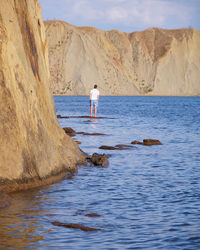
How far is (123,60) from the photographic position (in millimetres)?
129625

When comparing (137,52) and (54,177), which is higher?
(137,52)

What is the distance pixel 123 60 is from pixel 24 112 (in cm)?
12155

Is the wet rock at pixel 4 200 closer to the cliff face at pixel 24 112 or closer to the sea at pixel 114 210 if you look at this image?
the sea at pixel 114 210

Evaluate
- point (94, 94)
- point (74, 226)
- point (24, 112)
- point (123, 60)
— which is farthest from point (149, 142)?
point (123, 60)

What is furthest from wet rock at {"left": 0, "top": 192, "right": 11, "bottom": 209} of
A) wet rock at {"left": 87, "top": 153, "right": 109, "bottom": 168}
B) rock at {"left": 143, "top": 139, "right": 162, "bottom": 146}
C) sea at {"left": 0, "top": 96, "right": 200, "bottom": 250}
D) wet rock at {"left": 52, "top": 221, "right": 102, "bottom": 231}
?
rock at {"left": 143, "top": 139, "right": 162, "bottom": 146}

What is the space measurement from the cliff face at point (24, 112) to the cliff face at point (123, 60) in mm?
102293

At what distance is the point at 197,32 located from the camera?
461ft

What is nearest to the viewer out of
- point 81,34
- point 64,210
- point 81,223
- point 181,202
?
point 81,223

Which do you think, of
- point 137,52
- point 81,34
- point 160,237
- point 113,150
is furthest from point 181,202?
point 137,52

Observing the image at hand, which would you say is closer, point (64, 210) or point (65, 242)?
point (65, 242)

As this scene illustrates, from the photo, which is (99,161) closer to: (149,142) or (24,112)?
(24,112)

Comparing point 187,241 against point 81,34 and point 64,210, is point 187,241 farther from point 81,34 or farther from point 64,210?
point 81,34

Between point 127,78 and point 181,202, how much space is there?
385 feet

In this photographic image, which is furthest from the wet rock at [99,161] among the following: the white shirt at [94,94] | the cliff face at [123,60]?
the cliff face at [123,60]
